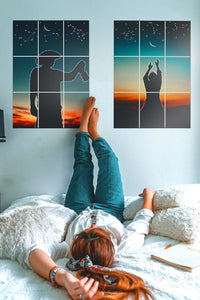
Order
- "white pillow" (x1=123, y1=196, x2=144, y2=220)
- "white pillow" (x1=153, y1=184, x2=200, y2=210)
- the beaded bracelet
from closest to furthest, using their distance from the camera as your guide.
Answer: the beaded bracelet → "white pillow" (x1=153, y1=184, x2=200, y2=210) → "white pillow" (x1=123, y1=196, x2=144, y2=220)

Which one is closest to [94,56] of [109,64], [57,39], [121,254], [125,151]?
[109,64]

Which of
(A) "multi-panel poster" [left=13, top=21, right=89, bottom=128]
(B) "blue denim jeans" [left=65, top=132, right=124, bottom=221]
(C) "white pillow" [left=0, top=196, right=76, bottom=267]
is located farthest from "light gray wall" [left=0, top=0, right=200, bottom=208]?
(C) "white pillow" [left=0, top=196, right=76, bottom=267]

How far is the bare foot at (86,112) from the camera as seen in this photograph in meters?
2.25

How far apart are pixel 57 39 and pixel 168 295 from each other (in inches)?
82.7

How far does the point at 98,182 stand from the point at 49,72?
105cm

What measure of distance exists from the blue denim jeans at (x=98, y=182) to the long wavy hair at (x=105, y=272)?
68 centimetres

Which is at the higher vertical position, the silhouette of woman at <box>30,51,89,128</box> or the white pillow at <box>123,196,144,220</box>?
the silhouette of woman at <box>30,51,89,128</box>

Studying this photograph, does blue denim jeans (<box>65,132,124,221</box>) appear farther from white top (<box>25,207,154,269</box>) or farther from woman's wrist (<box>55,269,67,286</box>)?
woman's wrist (<box>55,269,67,286</box>)

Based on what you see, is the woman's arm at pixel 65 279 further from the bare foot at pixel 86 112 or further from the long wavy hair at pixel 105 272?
the bare foot at pixel 86 112

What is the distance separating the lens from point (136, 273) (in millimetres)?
1084

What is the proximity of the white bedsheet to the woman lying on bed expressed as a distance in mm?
40

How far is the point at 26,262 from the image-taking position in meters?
1.16

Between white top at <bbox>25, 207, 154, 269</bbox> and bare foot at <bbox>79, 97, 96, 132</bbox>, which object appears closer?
white top at <bbox>25, 207, 154, 269</bbox>

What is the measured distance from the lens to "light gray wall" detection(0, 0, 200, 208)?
2.31 meters
